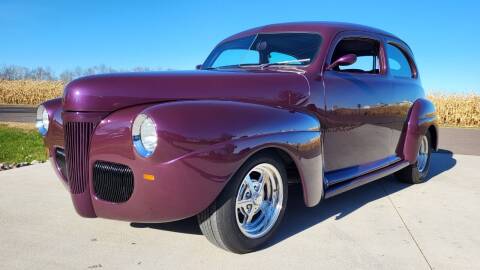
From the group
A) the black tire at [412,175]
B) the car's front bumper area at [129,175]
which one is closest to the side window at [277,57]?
the car's front bumper area at [129,175]

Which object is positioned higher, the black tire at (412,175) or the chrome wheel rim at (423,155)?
the chrome wheel rim at (423,155)

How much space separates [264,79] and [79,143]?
1315 mm

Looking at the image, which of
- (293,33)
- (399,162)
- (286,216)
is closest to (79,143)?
(286,216)

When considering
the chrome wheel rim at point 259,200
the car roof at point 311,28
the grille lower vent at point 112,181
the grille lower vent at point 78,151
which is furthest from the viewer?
the car roof at point 311,28

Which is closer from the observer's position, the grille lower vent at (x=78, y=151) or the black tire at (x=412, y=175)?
the grille lower vent at (x=78, y=151)

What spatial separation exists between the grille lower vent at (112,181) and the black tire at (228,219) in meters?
0.49

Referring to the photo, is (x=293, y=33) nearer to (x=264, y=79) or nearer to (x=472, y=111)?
(x=264, y=79)

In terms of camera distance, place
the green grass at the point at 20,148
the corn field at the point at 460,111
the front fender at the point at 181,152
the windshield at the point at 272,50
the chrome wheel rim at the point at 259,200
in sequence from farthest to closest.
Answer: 1. the corn field at the point at 460,111
2. the green grass at the point at 20,148
3. the windshield at the point at 272,50
4. the chrome wheel rim at the point at 259,200
5. the front fender at the point at 181,152

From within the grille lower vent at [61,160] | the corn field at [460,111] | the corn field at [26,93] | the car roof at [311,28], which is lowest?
the corn field at [26,93]

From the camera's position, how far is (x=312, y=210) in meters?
3.78

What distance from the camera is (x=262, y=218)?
2.96 m

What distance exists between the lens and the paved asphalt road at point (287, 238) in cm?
264

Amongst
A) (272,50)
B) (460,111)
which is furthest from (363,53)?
(460,111)

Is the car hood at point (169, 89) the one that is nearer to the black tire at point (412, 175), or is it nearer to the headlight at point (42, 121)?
the headlight at point (42, 121)
